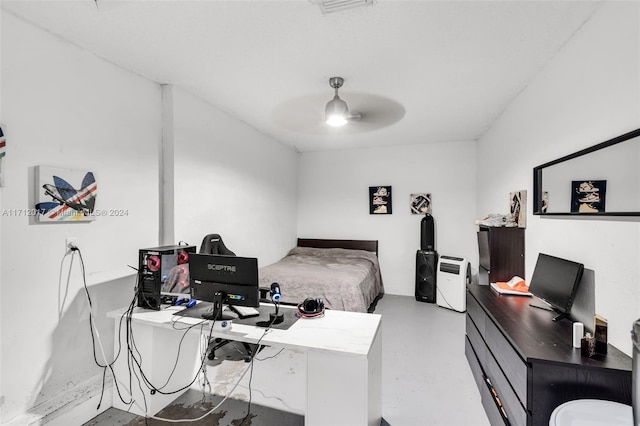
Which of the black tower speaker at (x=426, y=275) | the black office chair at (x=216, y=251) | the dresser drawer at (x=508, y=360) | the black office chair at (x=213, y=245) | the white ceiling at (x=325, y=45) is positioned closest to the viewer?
the dresser drawer at (x=508, y=360)

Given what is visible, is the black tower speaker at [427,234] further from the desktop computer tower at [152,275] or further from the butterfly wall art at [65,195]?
the butterfly wall art at [65,195]

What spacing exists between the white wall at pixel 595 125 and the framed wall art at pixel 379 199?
2471 mm

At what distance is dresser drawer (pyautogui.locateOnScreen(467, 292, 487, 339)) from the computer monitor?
66.0 inches

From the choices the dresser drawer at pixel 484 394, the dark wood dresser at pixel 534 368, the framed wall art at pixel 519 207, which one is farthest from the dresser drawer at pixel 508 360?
the framed wall art at pixel 519 207

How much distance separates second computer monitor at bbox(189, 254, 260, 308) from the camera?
1.82 meters

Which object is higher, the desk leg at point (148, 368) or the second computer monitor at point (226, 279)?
the second computer monitor at point (226, 279)

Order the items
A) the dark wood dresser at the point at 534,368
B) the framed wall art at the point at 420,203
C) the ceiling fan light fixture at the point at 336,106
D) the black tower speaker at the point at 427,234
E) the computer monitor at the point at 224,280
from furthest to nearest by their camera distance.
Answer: the framed wall art at the point at 420,203
the black tower speaker at the point at 427,234
the ceiling fan light fixture at the point at 336,106
the computer monitor at the point at 224,280
the dark wood dresser at the point at 534,368

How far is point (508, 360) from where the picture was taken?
62.8 inches

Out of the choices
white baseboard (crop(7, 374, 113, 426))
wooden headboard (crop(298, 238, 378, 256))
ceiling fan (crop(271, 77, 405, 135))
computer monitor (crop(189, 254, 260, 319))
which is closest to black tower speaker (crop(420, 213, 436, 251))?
wooden headboard (crop(298, 238, 378, 256))

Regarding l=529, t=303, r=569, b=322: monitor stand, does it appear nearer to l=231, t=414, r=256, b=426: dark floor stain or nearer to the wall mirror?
the wall mirror

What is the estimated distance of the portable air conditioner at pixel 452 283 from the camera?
13.4 feet

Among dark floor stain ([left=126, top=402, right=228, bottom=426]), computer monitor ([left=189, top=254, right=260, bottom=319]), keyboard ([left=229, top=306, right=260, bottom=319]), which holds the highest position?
computer monitor ([left=189, top=254, right=260, bottom=319])

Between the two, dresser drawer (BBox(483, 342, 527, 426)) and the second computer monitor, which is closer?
dresser drawer (BBox(483, 342, 527, 426))

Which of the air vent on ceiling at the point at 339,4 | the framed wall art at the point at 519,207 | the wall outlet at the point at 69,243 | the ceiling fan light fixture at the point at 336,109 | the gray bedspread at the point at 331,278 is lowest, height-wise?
the gray bedspread at the point at 331,278
